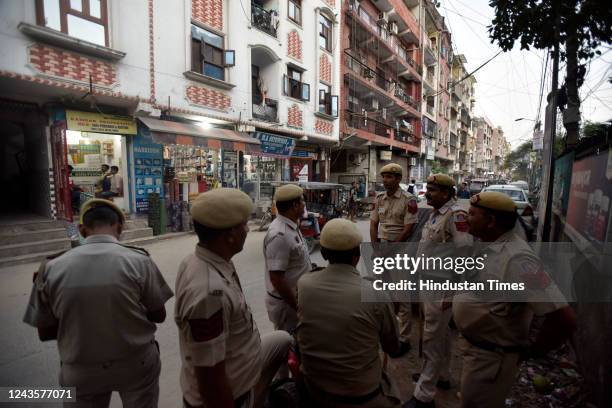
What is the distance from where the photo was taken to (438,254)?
2.84m

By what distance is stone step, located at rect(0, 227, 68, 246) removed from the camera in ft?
21.6

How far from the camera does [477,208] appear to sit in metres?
1.86

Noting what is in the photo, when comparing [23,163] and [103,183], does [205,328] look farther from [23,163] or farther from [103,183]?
[23,163]

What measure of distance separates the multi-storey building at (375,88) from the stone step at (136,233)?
11.5 meters

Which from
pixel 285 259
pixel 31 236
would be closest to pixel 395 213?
pixel 285 259

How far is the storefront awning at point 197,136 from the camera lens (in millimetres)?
8695

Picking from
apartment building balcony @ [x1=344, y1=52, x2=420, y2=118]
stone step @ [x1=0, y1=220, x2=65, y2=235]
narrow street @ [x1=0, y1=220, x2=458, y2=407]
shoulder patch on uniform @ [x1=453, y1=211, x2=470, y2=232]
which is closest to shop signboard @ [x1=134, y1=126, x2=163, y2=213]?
stone step @ [x1=0, y1=220, x2=65, y2=235]

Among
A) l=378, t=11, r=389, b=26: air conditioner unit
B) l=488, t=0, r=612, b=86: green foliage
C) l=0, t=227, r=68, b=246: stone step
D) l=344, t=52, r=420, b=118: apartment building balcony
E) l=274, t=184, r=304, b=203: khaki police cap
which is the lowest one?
l=0, t=227, r=68, b=246: stone step

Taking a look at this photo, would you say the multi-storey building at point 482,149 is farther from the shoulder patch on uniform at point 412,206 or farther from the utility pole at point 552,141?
the shoulder patch on uniform at point 412,206

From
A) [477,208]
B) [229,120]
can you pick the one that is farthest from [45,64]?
[477,208]

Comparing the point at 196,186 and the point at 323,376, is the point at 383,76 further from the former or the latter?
the point at 323,376

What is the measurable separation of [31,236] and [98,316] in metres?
7.41

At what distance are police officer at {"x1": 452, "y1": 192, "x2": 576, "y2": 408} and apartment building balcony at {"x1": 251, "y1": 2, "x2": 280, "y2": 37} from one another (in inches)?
503

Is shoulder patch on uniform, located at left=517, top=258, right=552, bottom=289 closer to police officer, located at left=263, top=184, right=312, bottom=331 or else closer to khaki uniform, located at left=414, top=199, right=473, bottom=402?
khaki uniform, located at left=414, top=199, right=473, bottom=402
